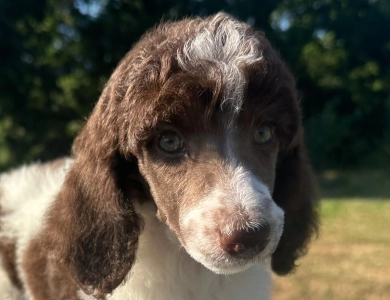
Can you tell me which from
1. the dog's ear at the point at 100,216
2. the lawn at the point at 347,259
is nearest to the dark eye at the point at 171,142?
the dog's ear at the point at 100,216

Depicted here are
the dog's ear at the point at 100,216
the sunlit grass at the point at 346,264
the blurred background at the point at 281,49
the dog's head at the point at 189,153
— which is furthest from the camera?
the blurred background at the point at 281,49

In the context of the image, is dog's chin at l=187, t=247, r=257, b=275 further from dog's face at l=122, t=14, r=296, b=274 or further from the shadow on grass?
the shadow on grass

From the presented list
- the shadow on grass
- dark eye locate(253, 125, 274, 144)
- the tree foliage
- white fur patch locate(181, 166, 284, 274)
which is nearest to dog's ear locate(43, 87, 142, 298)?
white fur patch locate(181, 166, 284, 274)

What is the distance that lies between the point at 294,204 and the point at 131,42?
1109 centimetres

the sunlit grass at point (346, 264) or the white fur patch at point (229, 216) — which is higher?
the white fur patch at point (229, 216)

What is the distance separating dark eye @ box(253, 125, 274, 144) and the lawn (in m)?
2.67

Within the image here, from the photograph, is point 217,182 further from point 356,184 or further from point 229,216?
point 356,184

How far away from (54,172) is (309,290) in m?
2.85

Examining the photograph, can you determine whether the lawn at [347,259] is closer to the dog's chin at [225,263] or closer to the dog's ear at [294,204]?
the dog's ear at [294,204]

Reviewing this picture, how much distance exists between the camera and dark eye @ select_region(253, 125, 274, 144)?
7.55ft

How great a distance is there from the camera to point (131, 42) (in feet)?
43.4

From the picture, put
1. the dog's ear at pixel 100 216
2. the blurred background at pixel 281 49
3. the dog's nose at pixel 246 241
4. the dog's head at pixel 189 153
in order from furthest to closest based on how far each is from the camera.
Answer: the blurred background at pixel 281 49
the dog's ear at pixel 100 216
the dog's head at pixel 189 153
the dog's nose at pixel 246 241

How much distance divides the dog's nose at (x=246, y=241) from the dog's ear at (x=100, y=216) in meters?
0.65

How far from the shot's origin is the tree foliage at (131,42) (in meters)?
14.2
